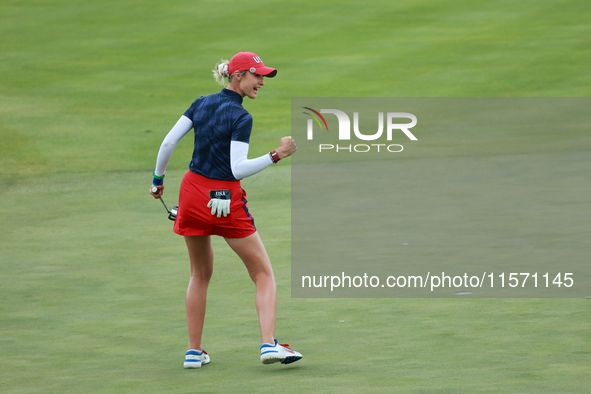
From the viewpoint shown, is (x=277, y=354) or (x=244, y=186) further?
(x=244, y=186)

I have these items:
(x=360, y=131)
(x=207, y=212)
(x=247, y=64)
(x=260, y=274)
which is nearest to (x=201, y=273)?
(x=260, y=274)

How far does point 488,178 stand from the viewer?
45.6 feet

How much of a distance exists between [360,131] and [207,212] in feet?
40.9

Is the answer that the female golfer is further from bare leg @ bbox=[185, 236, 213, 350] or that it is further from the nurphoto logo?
the nurphoto logo

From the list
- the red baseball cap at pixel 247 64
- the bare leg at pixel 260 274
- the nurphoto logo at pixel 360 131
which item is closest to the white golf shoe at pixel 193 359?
the bare leg at pixel 260 274

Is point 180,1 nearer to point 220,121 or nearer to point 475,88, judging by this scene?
point 475,88

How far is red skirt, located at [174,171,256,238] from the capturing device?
21.1ft

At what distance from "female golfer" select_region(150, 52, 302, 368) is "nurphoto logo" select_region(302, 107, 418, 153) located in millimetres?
10550

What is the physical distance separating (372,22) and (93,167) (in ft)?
43.7

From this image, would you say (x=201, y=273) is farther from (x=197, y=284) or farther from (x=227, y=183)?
(x=227, y=183)

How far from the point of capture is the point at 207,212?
642cm

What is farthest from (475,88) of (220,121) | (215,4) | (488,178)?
(220,121)

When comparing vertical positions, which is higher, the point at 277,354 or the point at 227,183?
the point at 227,183

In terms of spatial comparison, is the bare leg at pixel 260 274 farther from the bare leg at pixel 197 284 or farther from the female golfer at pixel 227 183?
the bare leg at pixel 197 284
